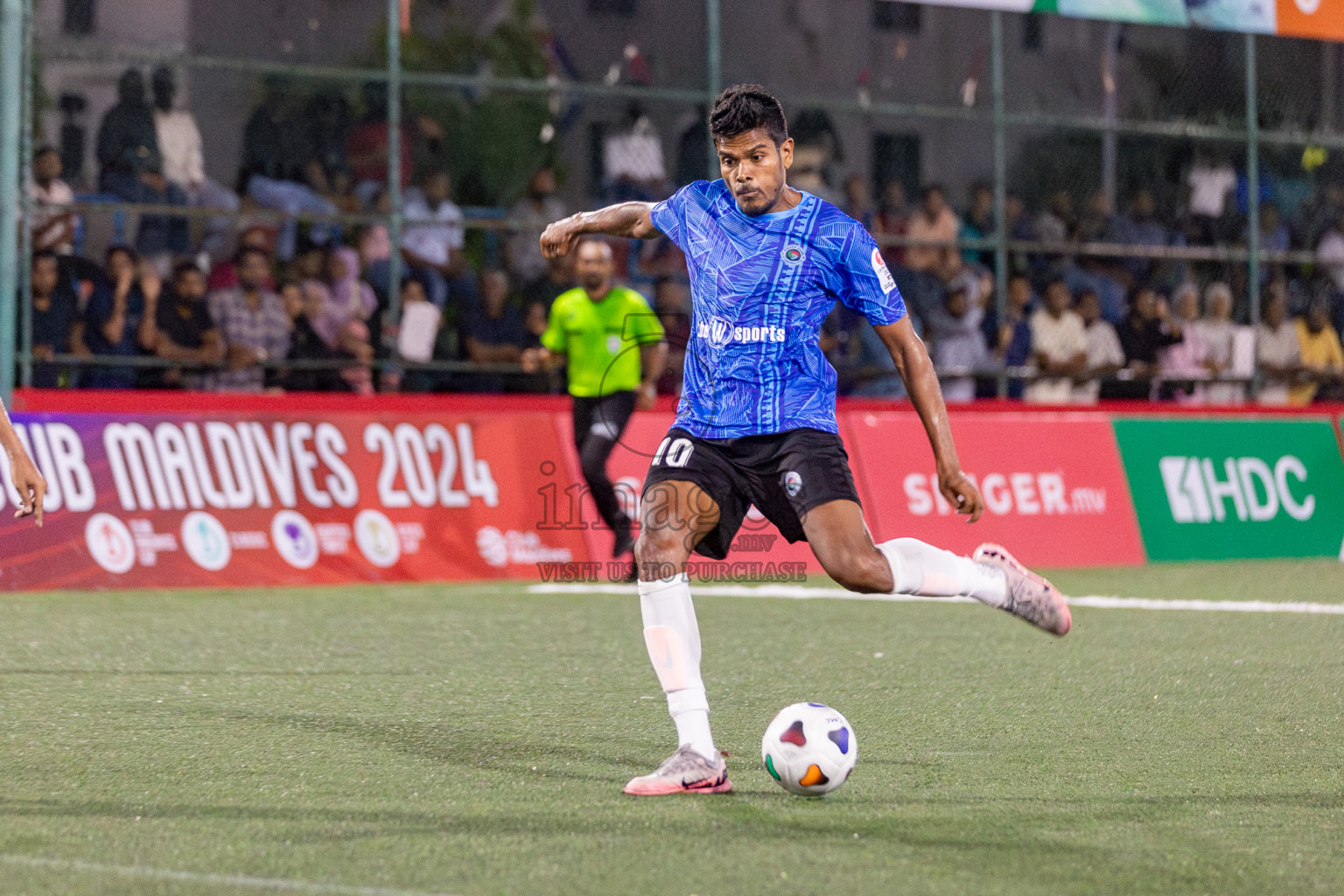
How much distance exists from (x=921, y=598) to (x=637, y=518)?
2193mm

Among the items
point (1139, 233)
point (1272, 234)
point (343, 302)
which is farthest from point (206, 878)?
point (1272, 234)

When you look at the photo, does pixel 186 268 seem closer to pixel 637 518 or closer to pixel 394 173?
pixel 394 173

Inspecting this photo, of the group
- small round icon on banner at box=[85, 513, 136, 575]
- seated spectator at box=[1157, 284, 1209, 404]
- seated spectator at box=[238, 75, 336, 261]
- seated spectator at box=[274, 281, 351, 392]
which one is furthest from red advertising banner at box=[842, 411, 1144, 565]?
small round icon on banner at box=[85, 513, 136, 575]

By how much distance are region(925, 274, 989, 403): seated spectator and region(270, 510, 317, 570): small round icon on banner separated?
6447mm

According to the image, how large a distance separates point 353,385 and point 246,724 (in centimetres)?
745

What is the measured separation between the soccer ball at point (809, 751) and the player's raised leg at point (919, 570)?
40 cm

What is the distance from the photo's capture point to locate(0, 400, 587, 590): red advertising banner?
429 inches

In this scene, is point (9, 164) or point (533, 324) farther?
point (533, 324)

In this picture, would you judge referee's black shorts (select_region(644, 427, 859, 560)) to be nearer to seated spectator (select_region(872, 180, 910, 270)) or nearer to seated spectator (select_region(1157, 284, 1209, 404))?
seated spectator (select_region(872, 180, 910, 270))

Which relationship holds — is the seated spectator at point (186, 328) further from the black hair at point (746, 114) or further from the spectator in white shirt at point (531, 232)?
the black hair at point (746, 114)

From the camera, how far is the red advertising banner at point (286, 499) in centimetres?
1089

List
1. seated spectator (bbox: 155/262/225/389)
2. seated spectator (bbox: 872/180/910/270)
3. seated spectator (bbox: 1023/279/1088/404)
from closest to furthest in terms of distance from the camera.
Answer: seated spectator (bbox: 155/262/225/389), seated spectator (bbox: 1023/279/1088/404), seated spectator (bbox: 872/180/910/270)

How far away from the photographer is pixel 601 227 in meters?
5.54

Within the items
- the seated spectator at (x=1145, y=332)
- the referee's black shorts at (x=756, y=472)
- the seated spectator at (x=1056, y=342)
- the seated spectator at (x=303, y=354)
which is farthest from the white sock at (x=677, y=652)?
the seated spectator at (x=1145, y=332)
